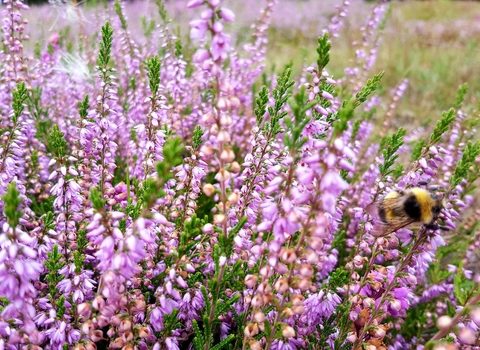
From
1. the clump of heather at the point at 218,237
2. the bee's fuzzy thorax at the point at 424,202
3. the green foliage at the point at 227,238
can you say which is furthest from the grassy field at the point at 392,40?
the green foliage at the point at 227,238

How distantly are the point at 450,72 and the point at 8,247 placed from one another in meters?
12.1

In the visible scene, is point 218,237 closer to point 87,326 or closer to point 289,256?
point 289,256

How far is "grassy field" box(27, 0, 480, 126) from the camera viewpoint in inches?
372

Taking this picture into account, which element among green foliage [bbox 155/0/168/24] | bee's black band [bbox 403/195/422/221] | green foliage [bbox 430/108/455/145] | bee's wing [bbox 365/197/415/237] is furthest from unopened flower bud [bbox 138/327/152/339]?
green foliage [bbox 155/0/168/24]

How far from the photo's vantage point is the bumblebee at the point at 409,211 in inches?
92.7

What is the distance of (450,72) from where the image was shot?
11078 millimetres

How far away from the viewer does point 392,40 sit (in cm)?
1521

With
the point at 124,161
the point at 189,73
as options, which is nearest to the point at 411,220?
the point at 124,161

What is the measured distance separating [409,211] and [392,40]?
1474cm

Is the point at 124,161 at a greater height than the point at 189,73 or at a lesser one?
lesser

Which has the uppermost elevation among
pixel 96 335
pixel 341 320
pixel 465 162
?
pixel 465 162

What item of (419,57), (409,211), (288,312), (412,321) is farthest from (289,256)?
(419,57)

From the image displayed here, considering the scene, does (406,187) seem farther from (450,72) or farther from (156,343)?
(450,72)

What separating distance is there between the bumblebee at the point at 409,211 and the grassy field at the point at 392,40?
365cm
